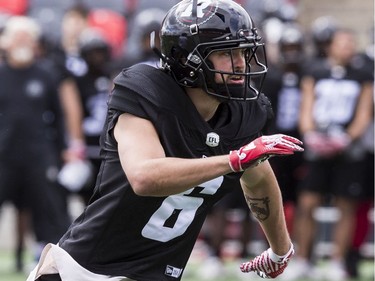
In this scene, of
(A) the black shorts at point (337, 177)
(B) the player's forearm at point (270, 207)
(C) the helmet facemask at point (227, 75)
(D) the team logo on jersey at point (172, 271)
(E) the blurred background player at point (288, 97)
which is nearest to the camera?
(C) the helmet facemask at point (227, 75)

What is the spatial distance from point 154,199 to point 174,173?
0.90ft

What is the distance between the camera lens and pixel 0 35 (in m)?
9.06

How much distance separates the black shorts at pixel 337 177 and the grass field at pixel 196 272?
0.67m

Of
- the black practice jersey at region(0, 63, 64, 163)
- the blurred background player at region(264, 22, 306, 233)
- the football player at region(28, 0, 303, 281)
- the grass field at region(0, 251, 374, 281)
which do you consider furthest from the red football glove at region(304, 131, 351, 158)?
the football player at region(28, 0, 303, 281)

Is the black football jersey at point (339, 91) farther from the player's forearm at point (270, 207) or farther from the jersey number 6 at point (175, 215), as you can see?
the jersey number 6 at point (175, 215)

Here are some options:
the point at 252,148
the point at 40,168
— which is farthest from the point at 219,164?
the point at 40,168

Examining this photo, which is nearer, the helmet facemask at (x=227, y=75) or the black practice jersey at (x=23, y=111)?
the helmet facemask at (x=227, y=75)

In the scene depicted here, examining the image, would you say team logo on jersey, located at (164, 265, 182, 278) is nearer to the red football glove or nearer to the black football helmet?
the black football helmet

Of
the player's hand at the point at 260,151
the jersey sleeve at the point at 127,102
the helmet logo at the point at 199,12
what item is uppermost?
the helmet logo at the point at 199,12

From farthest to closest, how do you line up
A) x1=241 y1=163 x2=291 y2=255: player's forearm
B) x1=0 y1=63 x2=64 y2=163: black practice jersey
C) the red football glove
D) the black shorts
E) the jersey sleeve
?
the black shorts → the red football glove → x1=0 y1=63 x2=64 y2=163: black practice jersey → x1=241 y1=163 x2=291 y2=255: player's forearm → the jersey sleeve

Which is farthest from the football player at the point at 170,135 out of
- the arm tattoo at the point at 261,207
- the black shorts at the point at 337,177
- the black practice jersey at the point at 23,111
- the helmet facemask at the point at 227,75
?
the black shorts at the point at 337,177

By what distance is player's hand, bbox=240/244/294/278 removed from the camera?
403 cm

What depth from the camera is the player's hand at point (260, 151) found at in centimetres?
329

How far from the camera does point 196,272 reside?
846cm
